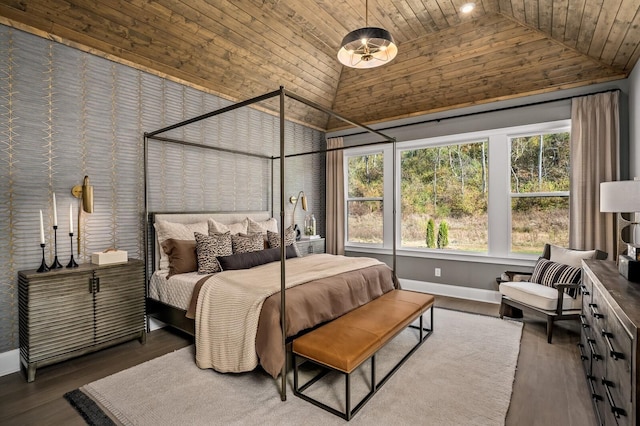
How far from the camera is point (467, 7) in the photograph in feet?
11.7

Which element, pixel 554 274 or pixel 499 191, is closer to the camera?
pixel 554 274

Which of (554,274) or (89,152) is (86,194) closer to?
(89,152)

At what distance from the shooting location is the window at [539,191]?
4.20 metres

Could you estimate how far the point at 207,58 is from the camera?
3826mm

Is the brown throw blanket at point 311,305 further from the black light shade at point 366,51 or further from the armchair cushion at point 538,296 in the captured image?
the black light shade at point 366,51

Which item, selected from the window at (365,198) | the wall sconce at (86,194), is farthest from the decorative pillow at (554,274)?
the wall sconce at (86,194)

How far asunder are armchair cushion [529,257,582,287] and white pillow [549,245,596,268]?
83 millimetres

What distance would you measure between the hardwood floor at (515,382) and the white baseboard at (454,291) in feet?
3.50

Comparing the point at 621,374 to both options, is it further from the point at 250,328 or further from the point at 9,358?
the point at 9,358

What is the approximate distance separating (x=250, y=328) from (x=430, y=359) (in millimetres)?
1613

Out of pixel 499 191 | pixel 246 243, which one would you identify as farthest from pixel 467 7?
pixel 246 243

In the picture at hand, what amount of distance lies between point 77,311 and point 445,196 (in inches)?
190

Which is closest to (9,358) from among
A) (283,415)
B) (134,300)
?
(134,300)

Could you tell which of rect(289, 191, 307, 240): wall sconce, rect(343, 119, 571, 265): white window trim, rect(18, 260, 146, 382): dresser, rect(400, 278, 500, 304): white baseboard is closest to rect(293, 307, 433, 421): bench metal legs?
rect(18, 260, 146, 382): dresser
